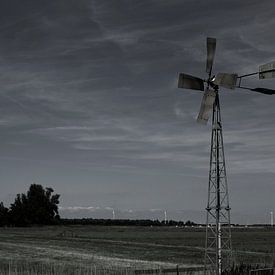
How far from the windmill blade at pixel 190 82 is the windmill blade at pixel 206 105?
0.45 meters

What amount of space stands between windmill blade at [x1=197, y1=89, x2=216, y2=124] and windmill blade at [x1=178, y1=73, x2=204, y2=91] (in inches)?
17.8

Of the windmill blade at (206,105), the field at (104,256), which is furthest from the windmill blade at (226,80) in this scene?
the field at (104,256)

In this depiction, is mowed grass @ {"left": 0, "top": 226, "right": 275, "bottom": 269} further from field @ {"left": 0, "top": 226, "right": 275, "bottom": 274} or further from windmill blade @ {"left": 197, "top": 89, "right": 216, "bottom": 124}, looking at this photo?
windmill blade @ {"left": 197, "top": 89, "right": 216, "bottom": 124}

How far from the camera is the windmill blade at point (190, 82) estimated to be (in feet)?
85.5

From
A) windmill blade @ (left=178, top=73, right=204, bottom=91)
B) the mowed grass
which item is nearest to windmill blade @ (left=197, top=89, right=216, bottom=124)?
windmill blade @ (left=178, top=73, right=204, bottom=91)

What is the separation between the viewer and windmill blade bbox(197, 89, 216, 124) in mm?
26203

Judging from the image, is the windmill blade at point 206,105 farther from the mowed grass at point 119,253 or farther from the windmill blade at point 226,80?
the mowed grass at point 119,253

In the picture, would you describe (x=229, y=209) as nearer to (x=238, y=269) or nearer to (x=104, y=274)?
(x=238, y=269)

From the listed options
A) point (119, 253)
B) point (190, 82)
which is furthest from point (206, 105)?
point (119, 253)

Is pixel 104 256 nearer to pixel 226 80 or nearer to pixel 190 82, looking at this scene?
pixel 190 82

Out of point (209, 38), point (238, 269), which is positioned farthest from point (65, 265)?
point (209, 38)

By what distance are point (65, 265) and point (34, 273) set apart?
907 cm

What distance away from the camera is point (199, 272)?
1443 inches

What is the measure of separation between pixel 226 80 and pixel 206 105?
5.01ft
